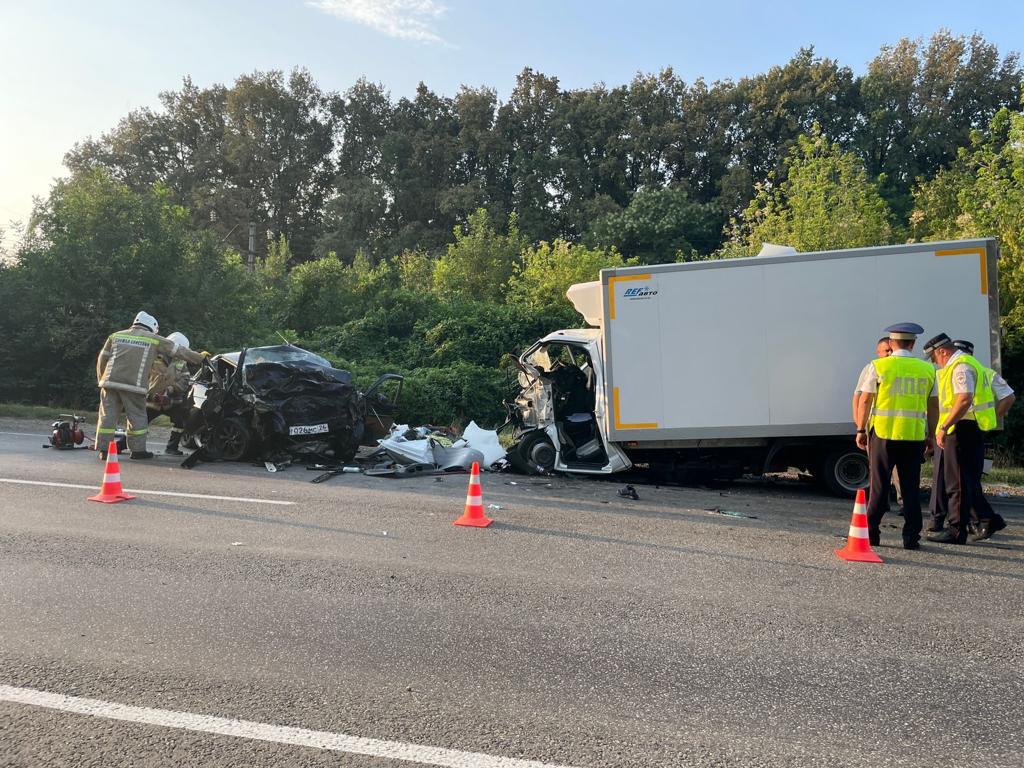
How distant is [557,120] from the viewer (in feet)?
153

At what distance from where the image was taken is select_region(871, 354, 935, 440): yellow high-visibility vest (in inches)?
243

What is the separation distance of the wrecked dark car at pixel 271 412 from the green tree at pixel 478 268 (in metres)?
17.9

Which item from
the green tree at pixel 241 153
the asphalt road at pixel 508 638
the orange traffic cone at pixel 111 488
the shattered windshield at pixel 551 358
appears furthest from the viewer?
the green tree at pixel 241 153

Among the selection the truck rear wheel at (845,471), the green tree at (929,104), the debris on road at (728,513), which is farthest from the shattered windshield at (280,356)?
the green tree at (929,104)

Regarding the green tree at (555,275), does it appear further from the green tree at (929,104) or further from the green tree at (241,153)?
the green tree at (241,153)

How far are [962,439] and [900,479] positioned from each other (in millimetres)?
802

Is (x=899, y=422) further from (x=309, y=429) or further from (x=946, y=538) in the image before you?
(x=309, y=429)

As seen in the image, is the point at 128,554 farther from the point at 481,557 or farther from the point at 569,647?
the point at 569,647

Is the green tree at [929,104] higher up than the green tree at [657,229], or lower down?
higher up

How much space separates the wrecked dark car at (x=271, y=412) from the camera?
412 inches

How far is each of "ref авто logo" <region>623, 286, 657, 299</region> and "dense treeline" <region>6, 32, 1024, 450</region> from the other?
7.79 metres

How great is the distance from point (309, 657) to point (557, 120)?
152 ft

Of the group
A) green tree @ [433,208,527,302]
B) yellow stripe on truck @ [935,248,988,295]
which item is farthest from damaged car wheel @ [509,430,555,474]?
green tree @ [433,208,527,302]

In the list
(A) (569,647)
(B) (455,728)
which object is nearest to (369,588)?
(A) (569,647)
